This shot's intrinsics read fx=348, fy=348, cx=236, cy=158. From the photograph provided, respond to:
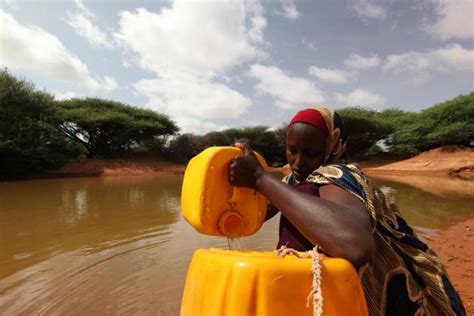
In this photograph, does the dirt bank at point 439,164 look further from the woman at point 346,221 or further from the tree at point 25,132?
the woman at point 346,221

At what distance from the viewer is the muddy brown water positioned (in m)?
3.44

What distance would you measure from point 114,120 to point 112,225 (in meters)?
22.0

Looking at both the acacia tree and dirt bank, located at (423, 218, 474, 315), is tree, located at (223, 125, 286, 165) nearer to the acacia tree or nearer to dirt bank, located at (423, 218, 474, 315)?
the acacia tree

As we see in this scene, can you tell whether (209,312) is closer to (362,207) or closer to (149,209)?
(362,207)

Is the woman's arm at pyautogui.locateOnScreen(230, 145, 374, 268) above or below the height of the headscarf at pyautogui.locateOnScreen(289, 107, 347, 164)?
below

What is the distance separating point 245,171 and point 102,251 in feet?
15.0

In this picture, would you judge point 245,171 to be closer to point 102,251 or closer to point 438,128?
point 102,251

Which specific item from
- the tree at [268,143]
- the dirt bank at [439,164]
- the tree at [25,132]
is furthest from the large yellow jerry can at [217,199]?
the tree at [268,143]

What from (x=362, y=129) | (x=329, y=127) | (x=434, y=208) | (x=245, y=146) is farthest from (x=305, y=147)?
(x=362, y=129)

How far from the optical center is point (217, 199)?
Result: 122 centimetres

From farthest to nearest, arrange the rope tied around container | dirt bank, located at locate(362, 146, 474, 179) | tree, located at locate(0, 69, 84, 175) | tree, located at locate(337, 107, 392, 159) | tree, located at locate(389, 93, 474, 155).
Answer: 1. tree, located at locate(337, 107, 392, 159)
2. tree, located at locate(389, 93, 474, 155)
3. dirt bank, located at locate(362, 146, 474, 179)
4. tree, located at locate(0, 69, 84, 175)
5. the rope tied around container

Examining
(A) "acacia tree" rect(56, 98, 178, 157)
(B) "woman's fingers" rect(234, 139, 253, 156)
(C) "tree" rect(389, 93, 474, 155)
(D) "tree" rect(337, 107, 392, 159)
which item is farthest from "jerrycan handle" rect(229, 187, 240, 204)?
(D) "tree" rect(337, 107, 392, 159)

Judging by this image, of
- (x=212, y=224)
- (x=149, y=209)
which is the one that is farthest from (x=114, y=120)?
(x=212, y=224)

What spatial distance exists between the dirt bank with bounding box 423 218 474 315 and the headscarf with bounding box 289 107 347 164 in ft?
8.29
